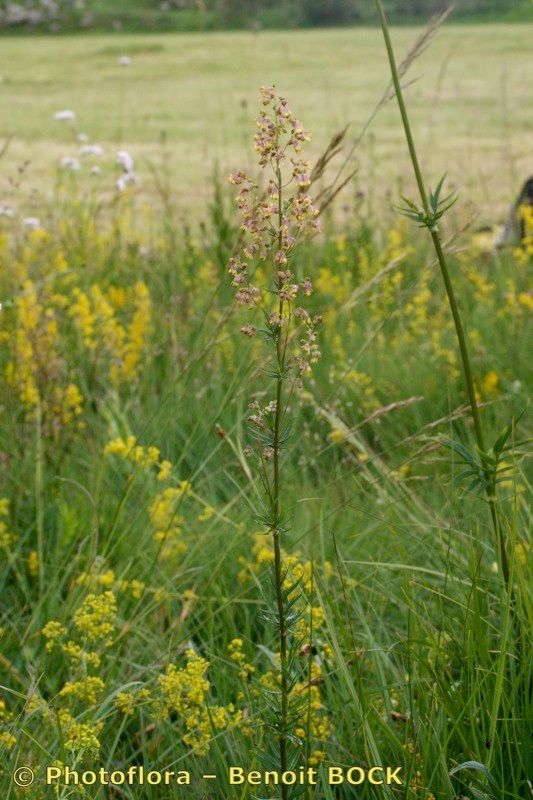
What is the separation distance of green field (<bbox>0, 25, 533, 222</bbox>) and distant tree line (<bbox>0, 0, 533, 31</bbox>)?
5.62 feet

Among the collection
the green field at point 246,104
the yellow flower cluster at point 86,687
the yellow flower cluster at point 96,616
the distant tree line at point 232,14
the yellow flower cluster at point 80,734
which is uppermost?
the distant tree line at point 232,14

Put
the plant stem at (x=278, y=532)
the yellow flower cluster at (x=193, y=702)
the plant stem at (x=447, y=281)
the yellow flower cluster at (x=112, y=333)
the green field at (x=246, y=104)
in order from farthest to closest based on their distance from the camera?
the green field at (x=246, y=104), the yellow flower cluster at (x=112, y=333), the yellow flower cluster at (x=193, y=702), the plant stem at (x=447, y=281), the plant stem at (x=278, y=532)

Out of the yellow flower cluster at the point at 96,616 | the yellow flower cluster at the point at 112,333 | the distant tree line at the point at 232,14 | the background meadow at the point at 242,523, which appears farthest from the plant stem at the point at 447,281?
the distant tree line at the point at 232,14

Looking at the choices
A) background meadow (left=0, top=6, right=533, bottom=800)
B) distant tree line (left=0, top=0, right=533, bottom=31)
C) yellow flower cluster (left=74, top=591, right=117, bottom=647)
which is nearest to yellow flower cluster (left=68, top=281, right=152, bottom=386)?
background meadow (left=0, top=6, right=533, bottom=800)

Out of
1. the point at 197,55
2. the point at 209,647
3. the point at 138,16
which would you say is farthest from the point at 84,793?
the point at 138,16

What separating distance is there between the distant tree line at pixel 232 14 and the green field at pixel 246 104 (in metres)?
1.71

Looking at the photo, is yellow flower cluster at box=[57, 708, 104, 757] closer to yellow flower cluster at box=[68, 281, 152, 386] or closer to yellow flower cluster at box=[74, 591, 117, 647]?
yellow flower cluster at box=[74, 591, 117, 647]

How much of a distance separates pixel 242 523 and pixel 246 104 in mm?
1956

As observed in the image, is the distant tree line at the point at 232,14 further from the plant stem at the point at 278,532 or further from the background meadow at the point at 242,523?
the plant stem at the point at 278,532

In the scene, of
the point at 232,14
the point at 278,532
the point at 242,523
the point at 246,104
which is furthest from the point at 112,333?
the point at 232,14

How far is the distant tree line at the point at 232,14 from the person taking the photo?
3145 cm

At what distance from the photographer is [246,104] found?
3.38 meters

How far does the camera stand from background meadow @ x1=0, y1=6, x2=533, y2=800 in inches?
50.3

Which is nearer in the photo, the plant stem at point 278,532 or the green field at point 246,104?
the plant stem at point 278,532
